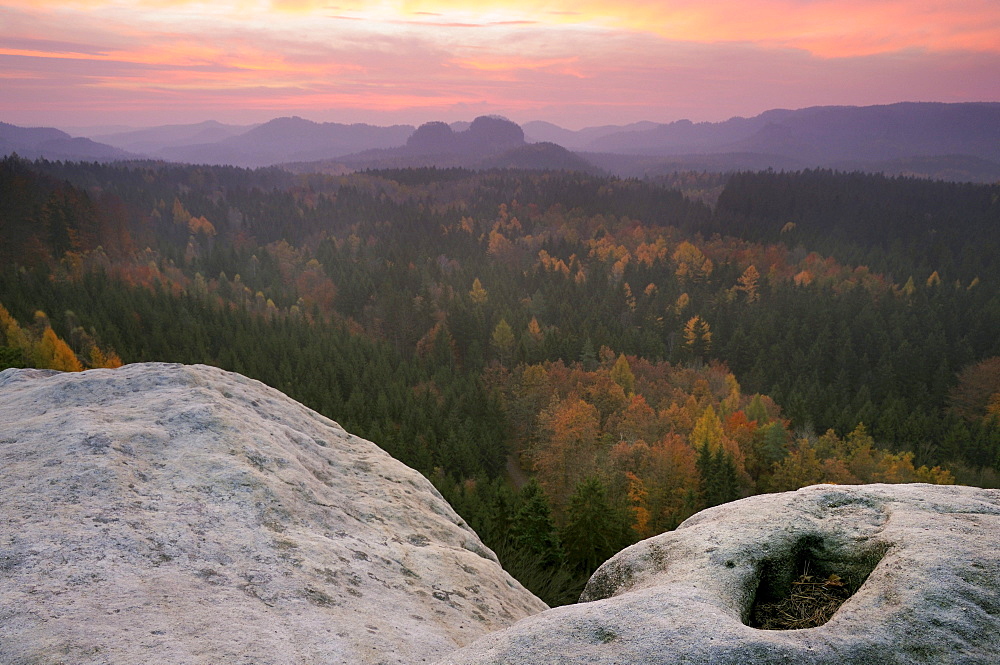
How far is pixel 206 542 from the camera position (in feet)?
29.3

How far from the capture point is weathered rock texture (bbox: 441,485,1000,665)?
6047mm

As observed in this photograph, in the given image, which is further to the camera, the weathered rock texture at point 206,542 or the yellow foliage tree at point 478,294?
the yellow foliage tree at point 478,294

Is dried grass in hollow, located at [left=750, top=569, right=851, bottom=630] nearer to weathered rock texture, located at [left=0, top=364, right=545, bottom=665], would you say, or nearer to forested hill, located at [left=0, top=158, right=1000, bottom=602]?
weathered rock texture, located at [left=0, top=364, right=545, bottom=665]

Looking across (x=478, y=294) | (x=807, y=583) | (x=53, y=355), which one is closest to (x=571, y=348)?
(x=478, y=294)

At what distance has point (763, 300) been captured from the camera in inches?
4803

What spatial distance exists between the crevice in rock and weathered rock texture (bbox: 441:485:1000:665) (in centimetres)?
2

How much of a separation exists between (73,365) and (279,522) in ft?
213

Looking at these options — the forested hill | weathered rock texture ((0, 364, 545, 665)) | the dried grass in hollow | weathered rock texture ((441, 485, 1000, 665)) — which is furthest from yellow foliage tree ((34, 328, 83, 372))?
the dried grass in hollow

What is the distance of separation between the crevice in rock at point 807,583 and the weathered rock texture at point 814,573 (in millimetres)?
23

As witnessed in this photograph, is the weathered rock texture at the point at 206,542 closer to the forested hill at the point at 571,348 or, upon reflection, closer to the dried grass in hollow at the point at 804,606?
the dried grass in hollow at the point at 804,606

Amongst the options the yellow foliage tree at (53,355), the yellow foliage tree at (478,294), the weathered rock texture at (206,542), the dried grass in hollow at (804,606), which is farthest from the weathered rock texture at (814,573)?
the yellow foliage tree at (478,294)

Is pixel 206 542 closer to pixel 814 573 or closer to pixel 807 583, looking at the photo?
pixel 807 583

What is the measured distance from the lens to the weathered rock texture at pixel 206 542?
704cm

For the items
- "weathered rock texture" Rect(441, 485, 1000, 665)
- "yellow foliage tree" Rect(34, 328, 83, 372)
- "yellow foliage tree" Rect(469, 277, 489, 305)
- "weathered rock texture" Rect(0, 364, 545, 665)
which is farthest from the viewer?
"yellow foliage tree" Rect(469, 277, 489, 305)
